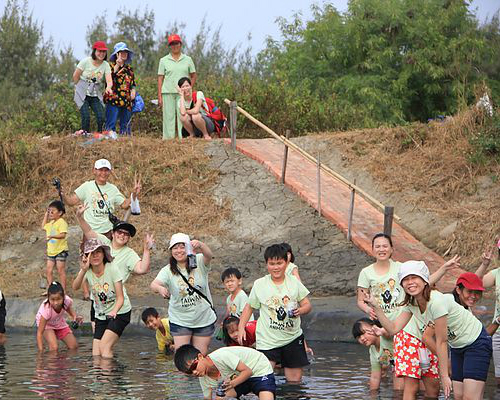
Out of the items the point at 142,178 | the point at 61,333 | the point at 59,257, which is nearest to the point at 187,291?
the point at 61,333

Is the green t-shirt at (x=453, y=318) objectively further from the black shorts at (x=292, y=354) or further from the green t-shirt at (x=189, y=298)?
the green t-shirt at (x=189, y=298)

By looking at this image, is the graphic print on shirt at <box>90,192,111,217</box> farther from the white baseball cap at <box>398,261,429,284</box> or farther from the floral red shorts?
the white baseball cap at <box>398,261,429,284</box>

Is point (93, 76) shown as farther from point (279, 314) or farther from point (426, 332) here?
point (426, 332)

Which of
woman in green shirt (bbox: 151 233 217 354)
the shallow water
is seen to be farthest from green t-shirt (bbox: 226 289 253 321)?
the shallow water

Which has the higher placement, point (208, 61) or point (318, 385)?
point (208, 61)

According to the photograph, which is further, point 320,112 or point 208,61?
point 208,61

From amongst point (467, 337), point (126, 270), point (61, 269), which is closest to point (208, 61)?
point (61, 269)

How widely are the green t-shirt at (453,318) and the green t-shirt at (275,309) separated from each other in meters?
1.42

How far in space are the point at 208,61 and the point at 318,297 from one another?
25.4m

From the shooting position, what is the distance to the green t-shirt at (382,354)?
1026 centimetres

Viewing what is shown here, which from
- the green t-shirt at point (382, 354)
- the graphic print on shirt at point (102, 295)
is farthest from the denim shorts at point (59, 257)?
the green t-shirt at point (382, 354)

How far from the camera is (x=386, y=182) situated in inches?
781

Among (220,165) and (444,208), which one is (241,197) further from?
(444,208)

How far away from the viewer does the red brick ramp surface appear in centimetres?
1694
